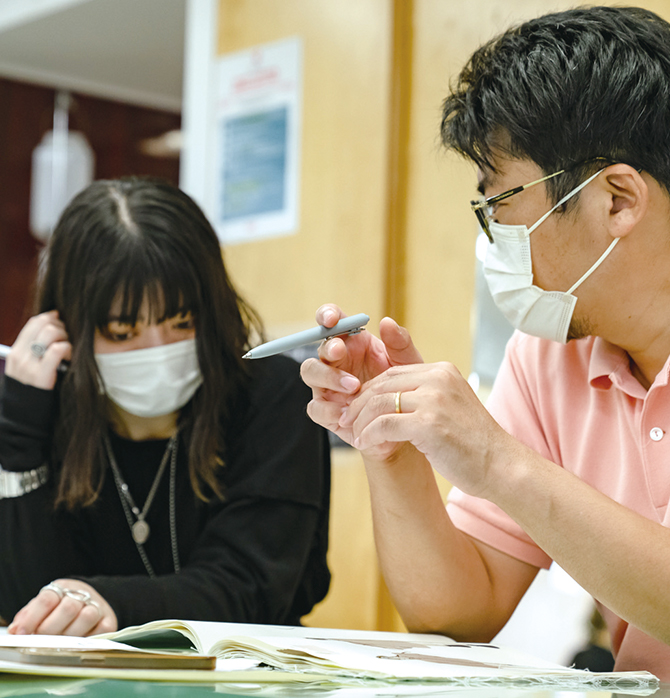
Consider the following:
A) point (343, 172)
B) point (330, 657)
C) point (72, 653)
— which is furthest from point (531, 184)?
point (343, 172)

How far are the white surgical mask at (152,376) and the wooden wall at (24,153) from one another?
243 cm

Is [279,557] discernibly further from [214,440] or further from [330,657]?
[330,657]

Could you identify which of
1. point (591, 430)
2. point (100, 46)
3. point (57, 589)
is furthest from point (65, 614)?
point (100, 46)

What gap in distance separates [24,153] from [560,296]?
3138mm

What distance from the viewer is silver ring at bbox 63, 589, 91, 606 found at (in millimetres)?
1061

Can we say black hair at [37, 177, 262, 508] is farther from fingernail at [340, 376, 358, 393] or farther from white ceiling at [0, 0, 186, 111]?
white ceiling at [0, 0, 186, 111]

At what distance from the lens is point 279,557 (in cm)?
133

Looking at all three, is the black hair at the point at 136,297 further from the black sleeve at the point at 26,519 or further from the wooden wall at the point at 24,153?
the wooden wall at the point at 24,153

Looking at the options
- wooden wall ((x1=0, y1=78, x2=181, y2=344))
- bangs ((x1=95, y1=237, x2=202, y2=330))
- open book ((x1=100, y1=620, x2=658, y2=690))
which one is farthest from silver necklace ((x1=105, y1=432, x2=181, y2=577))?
wooden wall ((x1=0, y1=78, x2=181, y2=344))

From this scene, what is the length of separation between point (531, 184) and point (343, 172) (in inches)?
57.0

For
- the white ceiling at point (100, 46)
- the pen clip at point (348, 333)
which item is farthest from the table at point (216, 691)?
the white ceiling at point (100, 46)

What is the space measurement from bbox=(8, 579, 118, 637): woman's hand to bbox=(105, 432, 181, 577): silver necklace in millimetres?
336

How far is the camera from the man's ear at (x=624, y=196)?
1.05m

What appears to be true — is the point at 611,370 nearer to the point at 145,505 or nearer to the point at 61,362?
the point at 145,505
